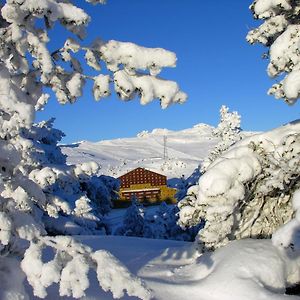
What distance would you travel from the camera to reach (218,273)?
7.16 meters

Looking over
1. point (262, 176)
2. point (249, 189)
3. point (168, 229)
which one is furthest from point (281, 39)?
point (168, 229)

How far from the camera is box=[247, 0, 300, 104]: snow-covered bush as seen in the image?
8273mm

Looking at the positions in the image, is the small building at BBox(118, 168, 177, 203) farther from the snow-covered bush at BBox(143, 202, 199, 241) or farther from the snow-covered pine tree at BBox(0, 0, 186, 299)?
the snow-covered pine tree at BBox(0, 0, 186, 299)

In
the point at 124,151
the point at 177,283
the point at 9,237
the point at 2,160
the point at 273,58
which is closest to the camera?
the point at 9,237

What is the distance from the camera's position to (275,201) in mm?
9289

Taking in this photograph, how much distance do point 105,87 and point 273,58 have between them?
5.63 meters

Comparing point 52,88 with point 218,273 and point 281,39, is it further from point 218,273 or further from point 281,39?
point 281,39

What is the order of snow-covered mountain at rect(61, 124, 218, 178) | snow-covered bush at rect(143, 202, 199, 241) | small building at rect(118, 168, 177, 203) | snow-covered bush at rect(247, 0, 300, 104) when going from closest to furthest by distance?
snow-covered bush at rect(247, 0, 300, 104) < snow-covered bush at rect(143, 202, 199, 241) < small building at rect(118, 168, 177, 203) < snow-covered mountain at rect(61, 124, 218, 178)

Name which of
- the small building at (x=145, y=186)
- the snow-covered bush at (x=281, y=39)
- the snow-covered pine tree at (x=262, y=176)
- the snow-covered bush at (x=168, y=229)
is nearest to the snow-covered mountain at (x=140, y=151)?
the small building at (x=145, y=186)

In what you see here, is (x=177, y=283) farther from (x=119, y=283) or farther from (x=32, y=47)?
(x=32, y=47)

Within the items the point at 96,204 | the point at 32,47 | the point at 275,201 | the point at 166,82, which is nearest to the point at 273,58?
the point at 275,201

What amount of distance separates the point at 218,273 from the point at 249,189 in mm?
2343

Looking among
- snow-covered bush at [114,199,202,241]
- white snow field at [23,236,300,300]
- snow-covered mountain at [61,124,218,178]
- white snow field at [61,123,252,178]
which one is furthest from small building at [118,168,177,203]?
white snow field at [23,236,300,300]

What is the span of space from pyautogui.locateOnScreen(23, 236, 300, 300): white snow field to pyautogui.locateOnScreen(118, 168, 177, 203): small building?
52595 mm
